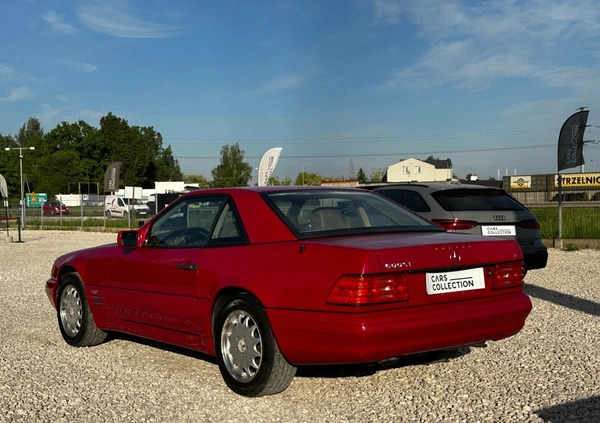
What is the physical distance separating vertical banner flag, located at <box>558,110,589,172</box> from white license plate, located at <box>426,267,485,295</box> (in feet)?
49.2

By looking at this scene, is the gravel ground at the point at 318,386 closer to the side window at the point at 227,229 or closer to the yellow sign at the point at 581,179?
the side window at the point at 227,229

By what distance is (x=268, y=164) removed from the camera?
89.2 feet

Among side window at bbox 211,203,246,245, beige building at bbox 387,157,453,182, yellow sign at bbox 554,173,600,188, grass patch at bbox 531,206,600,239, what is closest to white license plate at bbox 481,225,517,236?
side window at bbox 211,203,246,245

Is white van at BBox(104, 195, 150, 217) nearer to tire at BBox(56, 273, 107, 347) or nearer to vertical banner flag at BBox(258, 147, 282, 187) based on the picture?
vertical banner flag at BBox(258, 147, 282, 187)

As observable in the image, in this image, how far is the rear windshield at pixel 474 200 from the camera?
9594 millimetres

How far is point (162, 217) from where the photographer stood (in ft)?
19.8

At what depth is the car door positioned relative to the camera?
Result: 525 centimetres

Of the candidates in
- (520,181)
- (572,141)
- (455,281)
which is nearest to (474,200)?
(455,281)

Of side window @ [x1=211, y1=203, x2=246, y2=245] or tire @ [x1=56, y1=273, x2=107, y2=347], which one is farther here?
tire @ [x1=56, y1=273, x2=107, y2=347]

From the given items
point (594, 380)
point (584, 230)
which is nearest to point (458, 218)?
point (594, 380)

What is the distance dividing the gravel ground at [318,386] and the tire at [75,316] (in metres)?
0.12

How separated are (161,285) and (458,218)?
4.98 meters

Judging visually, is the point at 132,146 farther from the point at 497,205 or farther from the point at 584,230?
the point at 497,205

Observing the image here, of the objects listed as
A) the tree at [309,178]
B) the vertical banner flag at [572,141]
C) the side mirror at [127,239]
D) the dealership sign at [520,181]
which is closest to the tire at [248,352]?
the side mirror at [127,239]
